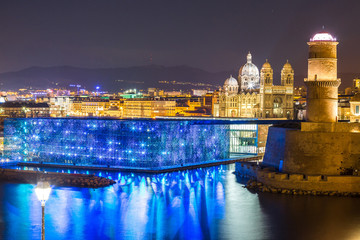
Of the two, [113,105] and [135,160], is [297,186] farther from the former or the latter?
[113,105]

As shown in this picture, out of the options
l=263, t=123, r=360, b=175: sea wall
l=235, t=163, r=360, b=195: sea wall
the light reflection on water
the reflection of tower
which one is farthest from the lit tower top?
the light reflection on water

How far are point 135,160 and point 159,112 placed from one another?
69130 mm

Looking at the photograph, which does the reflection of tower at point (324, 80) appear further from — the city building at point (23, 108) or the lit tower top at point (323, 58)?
the city building at point (23, 108)

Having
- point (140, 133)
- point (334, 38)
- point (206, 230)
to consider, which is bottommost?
point (206, 230)

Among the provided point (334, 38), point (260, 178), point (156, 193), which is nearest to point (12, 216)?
point (156, 193)

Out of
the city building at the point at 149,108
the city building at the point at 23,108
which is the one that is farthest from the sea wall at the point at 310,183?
the city building at the point at 149,108

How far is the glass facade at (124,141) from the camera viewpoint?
46781 millimetres

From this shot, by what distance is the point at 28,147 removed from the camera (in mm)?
52219

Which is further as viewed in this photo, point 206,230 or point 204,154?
point 204,154

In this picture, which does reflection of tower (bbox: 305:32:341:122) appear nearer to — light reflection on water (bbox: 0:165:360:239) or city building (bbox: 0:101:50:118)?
light reflection on water (bbox: 0:165:360:239)

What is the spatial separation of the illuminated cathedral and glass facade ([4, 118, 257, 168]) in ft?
97.6

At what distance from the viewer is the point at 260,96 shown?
3346 inches

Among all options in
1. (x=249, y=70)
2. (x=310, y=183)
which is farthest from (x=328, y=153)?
(x=249, y=70)

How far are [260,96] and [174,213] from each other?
56.1 metres
